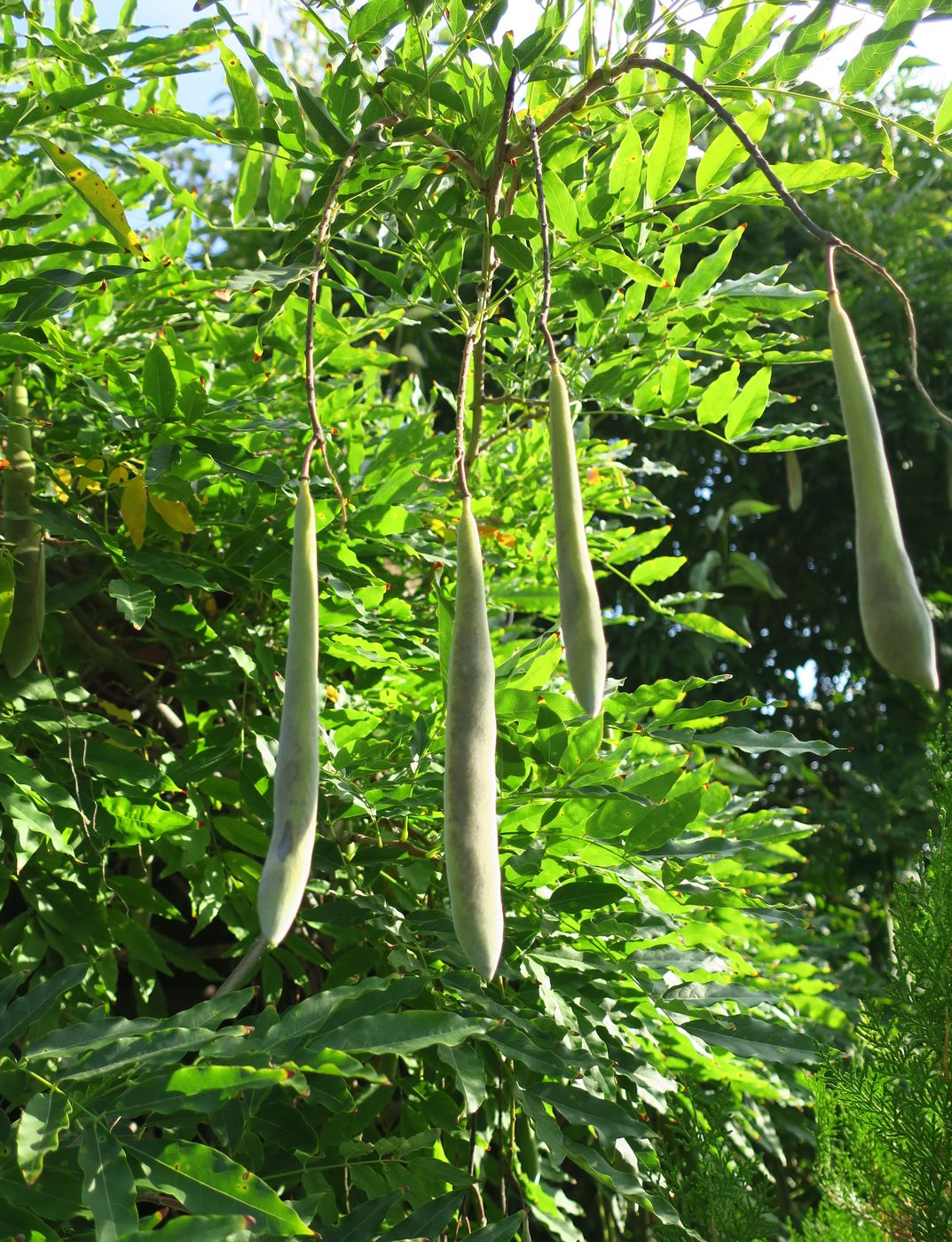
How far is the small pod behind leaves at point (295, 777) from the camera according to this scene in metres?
0.49

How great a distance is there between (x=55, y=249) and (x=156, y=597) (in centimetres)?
38

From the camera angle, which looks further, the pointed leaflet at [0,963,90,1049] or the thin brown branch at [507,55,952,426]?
the pointed leaflet at [0,963,90,1049]

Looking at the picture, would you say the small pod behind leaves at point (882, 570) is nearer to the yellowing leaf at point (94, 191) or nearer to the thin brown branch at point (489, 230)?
the thin brown branch at point (489, 230)

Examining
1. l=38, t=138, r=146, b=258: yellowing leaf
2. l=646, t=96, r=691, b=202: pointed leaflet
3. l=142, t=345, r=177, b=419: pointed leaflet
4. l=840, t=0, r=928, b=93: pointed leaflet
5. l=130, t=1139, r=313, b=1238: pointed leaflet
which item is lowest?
l=130, t=1139, r=313, b=1238: pointed leaflet

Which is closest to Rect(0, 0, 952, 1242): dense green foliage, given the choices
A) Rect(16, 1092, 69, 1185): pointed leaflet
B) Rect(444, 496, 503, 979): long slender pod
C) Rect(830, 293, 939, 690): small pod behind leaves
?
Rect(16, 1092, 69, 1185): pointed leaflet

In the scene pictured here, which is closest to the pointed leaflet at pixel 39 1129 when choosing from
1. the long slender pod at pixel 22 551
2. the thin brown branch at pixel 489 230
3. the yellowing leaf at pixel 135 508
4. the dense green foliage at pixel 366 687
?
the dense green foliage at pixel 366 687

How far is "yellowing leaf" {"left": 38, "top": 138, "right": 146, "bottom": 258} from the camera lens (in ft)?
3.21

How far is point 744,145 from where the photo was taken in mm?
658

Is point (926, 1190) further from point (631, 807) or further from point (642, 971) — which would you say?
point (631, 807)

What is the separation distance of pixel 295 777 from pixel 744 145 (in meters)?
0.46

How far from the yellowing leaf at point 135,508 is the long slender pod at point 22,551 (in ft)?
0.27

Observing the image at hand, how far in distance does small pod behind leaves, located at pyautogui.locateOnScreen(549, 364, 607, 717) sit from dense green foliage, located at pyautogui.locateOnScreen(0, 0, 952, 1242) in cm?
28

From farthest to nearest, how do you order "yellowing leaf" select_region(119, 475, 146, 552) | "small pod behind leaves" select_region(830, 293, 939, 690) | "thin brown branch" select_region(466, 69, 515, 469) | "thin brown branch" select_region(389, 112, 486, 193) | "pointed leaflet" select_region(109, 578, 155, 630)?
"yellowing leaf" select_region(119, 475, 146, 552), "pointed leaflet" select_region(109, 578, 155, 630), "thin brown branch" select_region(389, 112, 486, 193), "thin brown branch" select_region(466, 69, 515, 469), "small pod behind leaves" select_region(830, 293, 939, 690)

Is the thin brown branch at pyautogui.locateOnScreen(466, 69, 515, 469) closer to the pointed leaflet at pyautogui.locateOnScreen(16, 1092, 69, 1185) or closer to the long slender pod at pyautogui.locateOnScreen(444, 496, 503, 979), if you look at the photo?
the long slender pod at pyautogui.locateOnScreen(444, 496, 503, 979)
